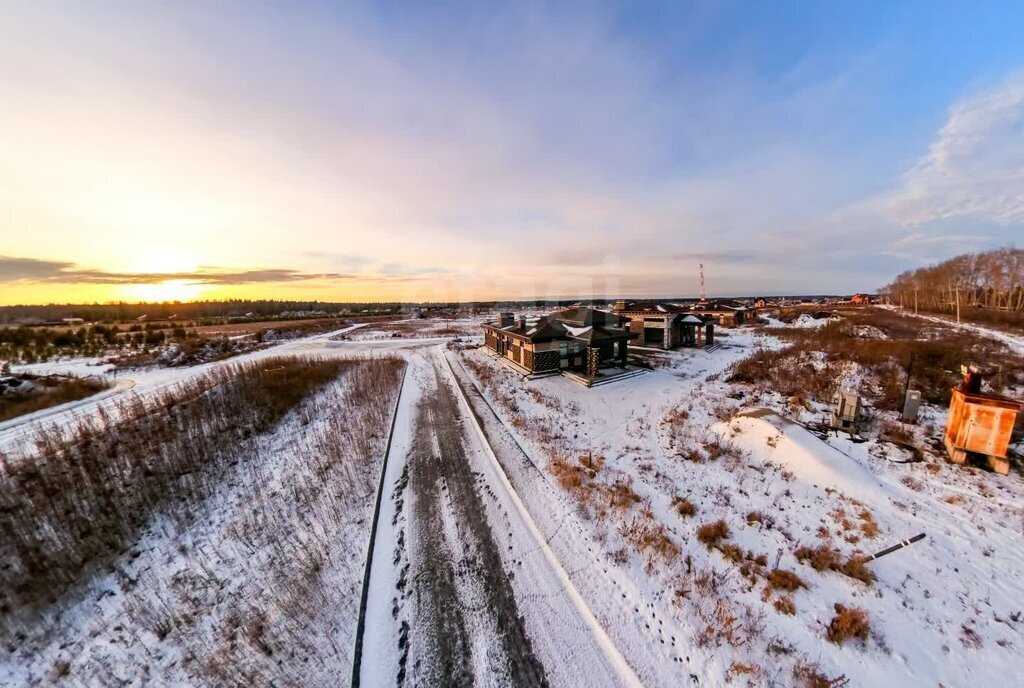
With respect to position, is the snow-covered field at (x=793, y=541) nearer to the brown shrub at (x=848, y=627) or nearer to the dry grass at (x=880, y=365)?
the brown shrub at (x=848, y=627)

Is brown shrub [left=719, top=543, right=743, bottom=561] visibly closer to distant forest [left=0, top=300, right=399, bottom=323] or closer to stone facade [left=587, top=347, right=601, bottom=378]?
stone facade [left=587, top=347, right=601, bottom=378]

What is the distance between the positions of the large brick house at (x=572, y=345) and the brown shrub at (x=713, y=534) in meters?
14.9

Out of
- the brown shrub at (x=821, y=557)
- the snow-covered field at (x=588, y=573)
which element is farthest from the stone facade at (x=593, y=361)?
the brown shrub at (x=821, y=557)

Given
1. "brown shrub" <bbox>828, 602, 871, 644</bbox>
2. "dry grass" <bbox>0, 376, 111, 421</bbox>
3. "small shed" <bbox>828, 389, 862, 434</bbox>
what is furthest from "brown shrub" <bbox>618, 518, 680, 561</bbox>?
"dry grass" <bbox>0, 376, 111, 421</bbox>

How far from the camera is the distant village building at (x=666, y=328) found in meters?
35.1

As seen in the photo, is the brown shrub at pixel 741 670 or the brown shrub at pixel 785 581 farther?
the brown shrub at pixel 785 581

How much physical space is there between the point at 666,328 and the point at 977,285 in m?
87.1

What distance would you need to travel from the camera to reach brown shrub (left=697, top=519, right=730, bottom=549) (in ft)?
26.1

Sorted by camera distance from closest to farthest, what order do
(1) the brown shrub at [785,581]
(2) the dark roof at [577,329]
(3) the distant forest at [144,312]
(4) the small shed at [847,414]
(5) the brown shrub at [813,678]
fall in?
1. (5) the brown shrub at [813,678]
2. (1) the brown shrub at [785,581]
3. (4) the small shed at [847,414]
4. (2) the dark roof at [577,329]
5. (3) the distant forest at [144,312]

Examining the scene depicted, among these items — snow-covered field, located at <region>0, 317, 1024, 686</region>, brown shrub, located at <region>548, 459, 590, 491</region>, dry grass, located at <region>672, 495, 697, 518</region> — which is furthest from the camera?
brown shrub, located at <region>548, 459, 590, 491</region>

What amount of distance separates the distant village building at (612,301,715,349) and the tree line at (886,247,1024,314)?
5390 cm

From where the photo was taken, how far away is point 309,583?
685 centimetres

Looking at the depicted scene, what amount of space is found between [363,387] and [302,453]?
890 centimetres

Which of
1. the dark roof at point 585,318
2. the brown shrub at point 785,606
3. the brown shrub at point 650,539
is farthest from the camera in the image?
the dark roof at point 585,318
